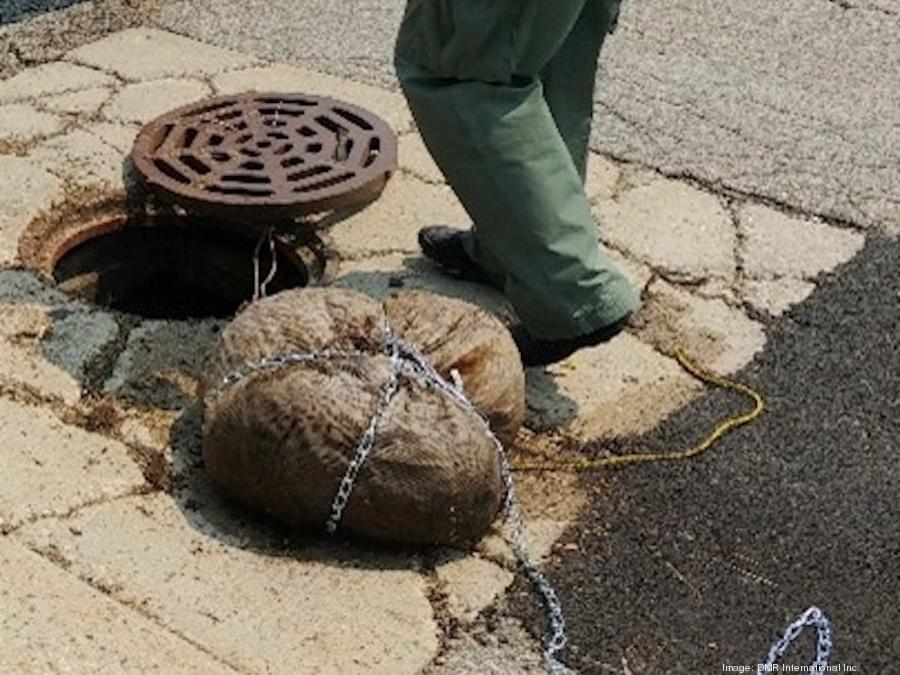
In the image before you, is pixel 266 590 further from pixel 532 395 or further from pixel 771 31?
pixel 771 31

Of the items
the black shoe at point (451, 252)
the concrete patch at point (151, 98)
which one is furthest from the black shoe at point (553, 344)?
the concrete patch at point (151, 98)

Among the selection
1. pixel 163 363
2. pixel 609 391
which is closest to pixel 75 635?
pixel 163 363

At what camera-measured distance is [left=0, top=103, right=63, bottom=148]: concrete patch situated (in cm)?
424

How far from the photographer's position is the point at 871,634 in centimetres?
274

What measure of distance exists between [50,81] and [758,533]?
264 cm

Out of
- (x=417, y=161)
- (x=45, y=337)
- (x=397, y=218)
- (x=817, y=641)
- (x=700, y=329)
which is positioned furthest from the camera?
(x=417, y=161)

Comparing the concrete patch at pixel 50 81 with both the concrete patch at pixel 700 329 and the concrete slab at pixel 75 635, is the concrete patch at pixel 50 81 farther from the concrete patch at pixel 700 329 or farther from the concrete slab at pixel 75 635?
the concrete slab at pixel 75 635

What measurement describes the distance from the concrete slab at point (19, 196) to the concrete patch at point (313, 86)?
0.76 m

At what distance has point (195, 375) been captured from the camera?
11.0ft

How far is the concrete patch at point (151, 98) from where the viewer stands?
4.43 metres

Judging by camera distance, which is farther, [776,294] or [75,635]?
[776,294]

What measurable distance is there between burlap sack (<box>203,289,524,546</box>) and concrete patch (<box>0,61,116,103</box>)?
179cm

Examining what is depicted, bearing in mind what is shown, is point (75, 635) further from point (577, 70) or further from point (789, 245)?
point (789, 245)

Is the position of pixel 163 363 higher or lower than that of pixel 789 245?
lower
